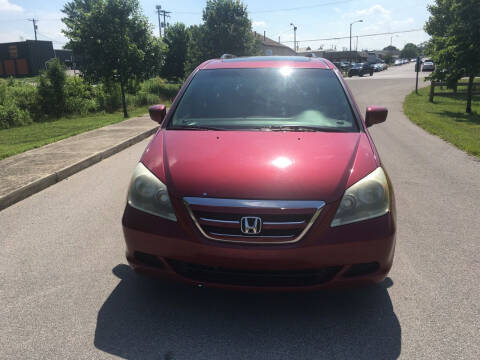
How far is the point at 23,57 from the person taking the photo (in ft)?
197

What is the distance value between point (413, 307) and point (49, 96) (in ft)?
54.9

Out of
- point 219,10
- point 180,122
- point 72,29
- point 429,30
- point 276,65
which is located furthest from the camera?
point 219,10

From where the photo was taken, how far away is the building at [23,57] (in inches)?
2345

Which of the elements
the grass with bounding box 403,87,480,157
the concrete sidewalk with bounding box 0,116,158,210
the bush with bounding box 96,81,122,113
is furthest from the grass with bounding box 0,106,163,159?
the grass with bounding box 403,87,480,157

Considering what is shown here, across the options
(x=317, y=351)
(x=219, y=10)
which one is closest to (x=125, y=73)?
(x=317, y=351)

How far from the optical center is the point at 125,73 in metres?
16.8

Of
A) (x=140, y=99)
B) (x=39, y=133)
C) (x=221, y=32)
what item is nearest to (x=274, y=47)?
(x=221, y=32)

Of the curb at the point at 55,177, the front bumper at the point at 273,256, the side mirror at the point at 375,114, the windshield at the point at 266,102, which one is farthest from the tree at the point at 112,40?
the front bumper at the point at 273,256

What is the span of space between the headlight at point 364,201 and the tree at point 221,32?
111ft

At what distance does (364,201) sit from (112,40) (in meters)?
15.4

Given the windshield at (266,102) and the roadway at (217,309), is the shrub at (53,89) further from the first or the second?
the windshield at (266,102)

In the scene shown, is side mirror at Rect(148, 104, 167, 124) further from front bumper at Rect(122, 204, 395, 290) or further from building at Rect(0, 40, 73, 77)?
building at Rect(0, 40, 73, 77)

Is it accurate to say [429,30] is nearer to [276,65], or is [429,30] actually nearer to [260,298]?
[276,65]

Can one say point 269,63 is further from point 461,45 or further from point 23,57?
point 23,57
